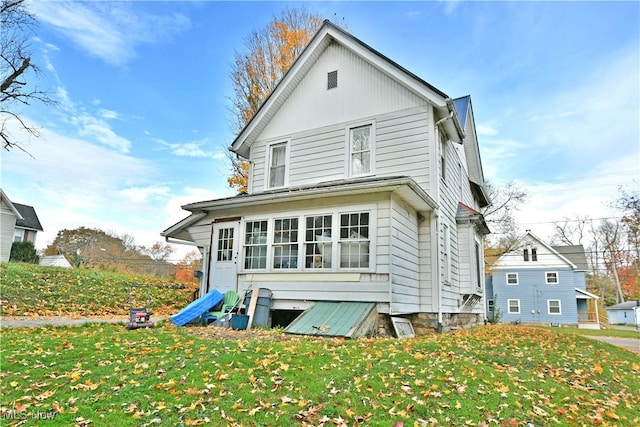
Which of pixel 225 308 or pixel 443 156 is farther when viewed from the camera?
pixel 443 156

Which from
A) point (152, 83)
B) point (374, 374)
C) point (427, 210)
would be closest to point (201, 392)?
point (374, 374)

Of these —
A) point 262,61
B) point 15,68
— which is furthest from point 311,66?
point 15,68

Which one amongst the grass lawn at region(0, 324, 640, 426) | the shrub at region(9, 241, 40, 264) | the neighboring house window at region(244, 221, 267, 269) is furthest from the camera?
the shrub at region(9, 241, 40, 264)

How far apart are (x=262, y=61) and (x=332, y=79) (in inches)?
364

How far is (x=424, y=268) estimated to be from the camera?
33.5ft

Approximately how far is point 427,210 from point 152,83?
11081 millimetres

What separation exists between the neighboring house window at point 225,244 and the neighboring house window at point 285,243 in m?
1.56

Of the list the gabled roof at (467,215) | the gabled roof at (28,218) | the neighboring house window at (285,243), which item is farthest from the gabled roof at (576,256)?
the gabled roof at (28,218)

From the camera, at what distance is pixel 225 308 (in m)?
10.0

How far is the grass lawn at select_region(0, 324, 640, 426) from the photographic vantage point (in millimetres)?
3750

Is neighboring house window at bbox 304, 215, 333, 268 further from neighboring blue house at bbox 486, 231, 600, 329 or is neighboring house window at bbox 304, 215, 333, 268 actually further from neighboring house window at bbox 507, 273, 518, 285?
neighboring house window at bbox 507, 273, 518, 285

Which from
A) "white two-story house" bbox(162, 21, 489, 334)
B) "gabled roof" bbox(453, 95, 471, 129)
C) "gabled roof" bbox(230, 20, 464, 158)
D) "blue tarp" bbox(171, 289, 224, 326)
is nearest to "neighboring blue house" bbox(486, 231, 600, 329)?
"gabled roof" bbox(453, 95, 471, 129)

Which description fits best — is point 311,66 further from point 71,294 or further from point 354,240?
point 71,294

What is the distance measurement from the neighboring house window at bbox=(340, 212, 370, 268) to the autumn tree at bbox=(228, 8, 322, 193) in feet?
36.9
